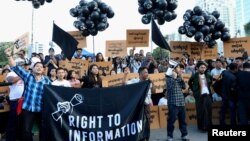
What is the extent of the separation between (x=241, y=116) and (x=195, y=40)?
14.3ft

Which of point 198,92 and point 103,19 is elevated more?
point 103,19

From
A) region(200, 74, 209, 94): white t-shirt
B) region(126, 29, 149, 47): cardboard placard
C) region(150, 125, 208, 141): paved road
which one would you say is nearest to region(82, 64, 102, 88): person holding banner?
region(150, 125, 208, 141): paved road

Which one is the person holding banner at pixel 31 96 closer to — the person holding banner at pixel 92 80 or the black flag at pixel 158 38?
the person holding banner at pixel 92 80

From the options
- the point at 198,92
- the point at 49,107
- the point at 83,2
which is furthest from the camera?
the point at 83,2

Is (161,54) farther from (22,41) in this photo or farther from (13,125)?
(13,125)

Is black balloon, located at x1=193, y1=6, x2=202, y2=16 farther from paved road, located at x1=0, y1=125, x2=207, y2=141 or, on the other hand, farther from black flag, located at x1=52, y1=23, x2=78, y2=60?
black flag, located at x1=52, y1=23, x2=78, y2=60

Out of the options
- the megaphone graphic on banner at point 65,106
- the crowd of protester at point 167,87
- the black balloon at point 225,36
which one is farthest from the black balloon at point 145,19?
the megaphone graphic on banner at point 65,106

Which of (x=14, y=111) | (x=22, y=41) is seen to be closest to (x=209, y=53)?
(x=22, y=41)

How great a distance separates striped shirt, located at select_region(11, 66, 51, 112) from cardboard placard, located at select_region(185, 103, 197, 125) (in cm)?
502

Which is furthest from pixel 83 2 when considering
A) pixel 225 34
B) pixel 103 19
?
pixel 225 34

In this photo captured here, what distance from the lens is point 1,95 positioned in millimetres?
8266

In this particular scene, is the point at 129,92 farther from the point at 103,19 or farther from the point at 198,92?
the point at 103,19

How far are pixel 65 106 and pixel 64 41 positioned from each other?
3917 millimetres

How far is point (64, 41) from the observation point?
10.2 metres
